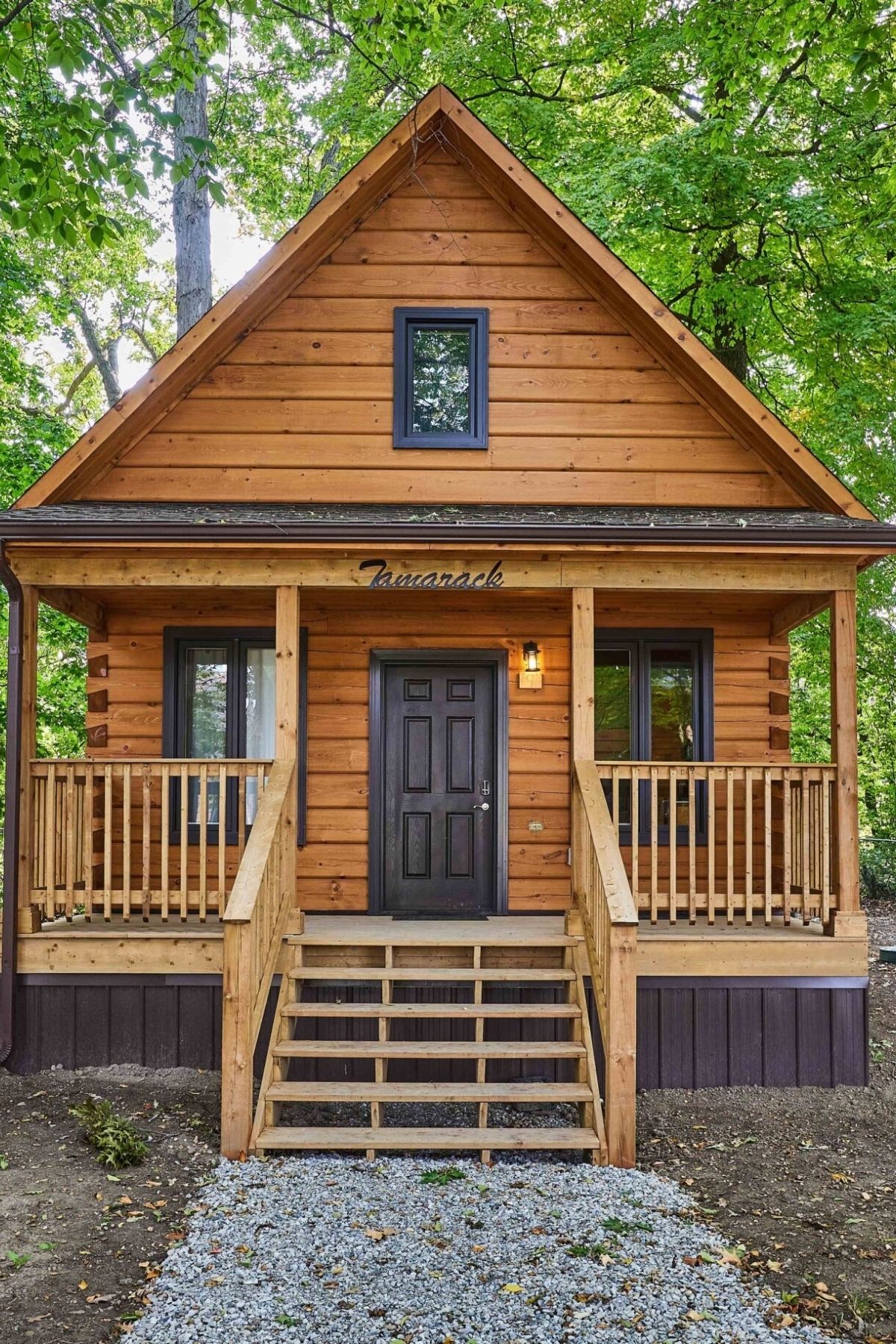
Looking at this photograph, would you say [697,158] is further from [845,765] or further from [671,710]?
[845,765]

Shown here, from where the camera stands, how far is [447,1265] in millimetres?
4402

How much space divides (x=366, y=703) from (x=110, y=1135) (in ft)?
13.4

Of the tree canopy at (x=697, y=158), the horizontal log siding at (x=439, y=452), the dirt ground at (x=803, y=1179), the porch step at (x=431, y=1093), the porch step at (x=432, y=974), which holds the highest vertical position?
the tree canopy at (x=697, y=158)

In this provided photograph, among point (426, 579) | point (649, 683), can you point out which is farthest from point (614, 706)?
point (426, 579)

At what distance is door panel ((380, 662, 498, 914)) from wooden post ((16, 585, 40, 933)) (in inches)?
113

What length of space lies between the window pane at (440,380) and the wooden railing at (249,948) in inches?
142

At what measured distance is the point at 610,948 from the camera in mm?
5828

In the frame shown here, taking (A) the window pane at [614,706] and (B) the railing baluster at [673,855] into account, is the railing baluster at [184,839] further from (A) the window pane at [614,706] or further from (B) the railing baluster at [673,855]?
(A) the window pane at [614,706]

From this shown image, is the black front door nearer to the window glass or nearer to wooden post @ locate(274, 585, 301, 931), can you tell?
the window glass

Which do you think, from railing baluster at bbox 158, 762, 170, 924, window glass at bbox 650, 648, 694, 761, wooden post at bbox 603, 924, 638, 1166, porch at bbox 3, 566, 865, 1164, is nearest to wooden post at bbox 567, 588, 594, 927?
porch at bbox 3, 566, 865, 1164

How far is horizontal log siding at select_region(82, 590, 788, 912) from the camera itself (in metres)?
8.67

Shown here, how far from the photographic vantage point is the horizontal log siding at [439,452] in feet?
28.1

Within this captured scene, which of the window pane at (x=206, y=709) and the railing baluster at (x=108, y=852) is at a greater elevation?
the window pane at (x=206, y=709)

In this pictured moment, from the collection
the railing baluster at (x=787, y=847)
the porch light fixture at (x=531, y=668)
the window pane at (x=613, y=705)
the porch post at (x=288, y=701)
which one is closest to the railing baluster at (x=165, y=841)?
the porch post at (x=288, y=701)
